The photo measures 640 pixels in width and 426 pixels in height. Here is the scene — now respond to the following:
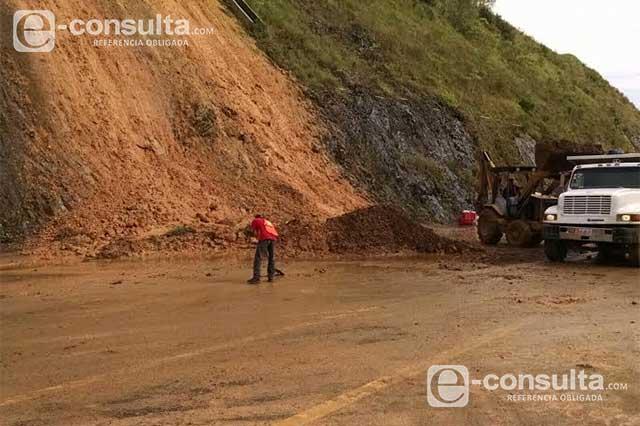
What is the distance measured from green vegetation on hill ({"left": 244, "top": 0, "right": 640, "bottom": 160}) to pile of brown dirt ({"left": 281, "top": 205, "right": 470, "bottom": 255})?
11438mm

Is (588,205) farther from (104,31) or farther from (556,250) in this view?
(104,31)

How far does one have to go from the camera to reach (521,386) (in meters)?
6.17

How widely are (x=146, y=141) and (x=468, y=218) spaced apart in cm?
1183

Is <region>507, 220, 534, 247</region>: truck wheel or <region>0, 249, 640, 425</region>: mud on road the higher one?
<region>507, 220, 534, 247</region>: truck wheel

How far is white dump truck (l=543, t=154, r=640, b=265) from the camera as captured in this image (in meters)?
14.5

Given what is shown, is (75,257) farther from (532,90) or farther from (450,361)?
(532,90)

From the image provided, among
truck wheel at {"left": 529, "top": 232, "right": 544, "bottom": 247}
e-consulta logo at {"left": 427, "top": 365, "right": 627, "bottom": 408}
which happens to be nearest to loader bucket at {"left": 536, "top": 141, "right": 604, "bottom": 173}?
truck wheel at {"left": 529, "top": 232, "right": 544, "bottom": 247}

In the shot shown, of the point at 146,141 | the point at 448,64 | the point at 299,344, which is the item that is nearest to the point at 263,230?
the point at 299,344

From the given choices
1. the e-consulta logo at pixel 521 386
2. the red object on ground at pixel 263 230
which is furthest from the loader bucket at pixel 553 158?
the e-consulta logo at pixel 521 386

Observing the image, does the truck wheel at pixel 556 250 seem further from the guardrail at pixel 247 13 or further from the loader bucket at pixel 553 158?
the guardrail at pixel 247 13

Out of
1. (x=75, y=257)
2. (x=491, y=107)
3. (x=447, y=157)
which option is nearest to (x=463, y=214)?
(x=447, y=157)

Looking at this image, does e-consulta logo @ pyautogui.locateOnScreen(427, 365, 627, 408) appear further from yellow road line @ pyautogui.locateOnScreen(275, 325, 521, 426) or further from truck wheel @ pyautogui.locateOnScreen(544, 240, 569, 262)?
truck wheel @ pyautogui.locateOnScreen(544, 240, 569, 262)

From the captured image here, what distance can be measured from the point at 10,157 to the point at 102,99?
12.0 feet

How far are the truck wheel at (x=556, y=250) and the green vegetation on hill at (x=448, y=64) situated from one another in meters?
14.3
